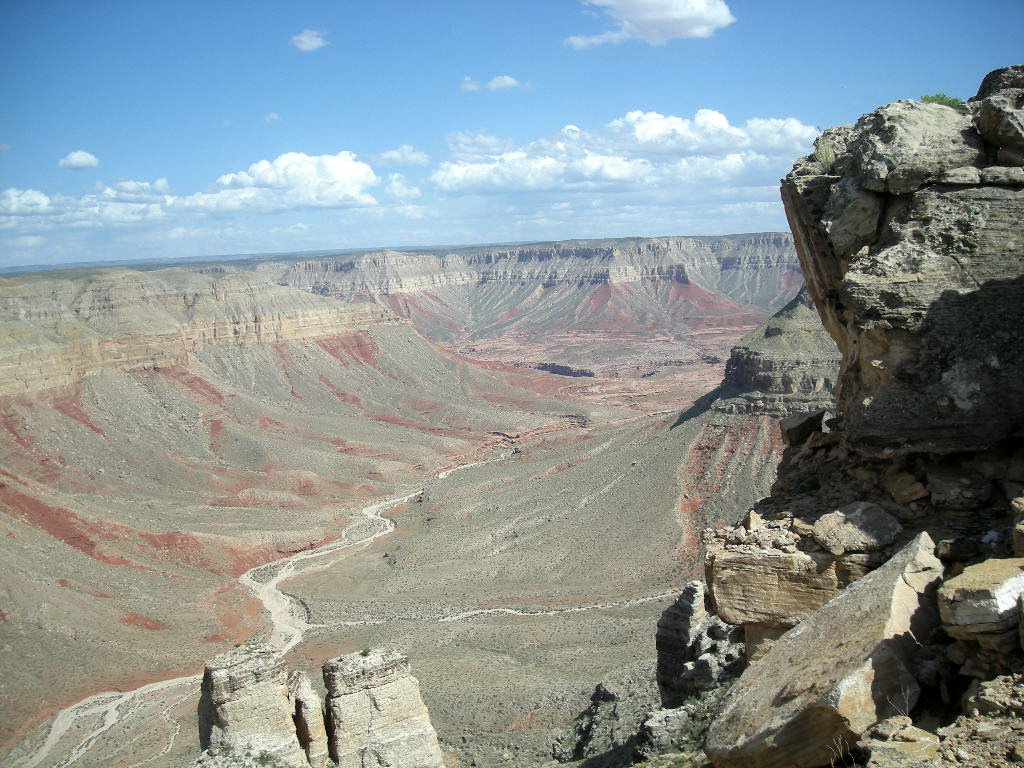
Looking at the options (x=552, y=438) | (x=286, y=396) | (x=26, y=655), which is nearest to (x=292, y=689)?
(x=26, y=655)

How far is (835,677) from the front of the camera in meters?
8.35

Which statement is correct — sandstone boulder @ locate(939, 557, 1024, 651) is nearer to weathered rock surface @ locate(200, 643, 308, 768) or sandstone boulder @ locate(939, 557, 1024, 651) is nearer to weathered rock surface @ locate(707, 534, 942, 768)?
weathered rock surface @ locate(707, 534, 942, 768)

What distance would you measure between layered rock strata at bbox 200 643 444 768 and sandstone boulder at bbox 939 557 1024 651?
10.6 m

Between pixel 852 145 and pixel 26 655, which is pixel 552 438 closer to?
pixel 26 655

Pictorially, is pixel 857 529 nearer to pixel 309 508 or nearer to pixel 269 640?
pixel 269 640

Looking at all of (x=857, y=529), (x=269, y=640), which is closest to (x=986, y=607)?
(x=857, y=529)

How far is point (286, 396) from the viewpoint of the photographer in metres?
86.8

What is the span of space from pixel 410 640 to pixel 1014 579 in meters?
27.9

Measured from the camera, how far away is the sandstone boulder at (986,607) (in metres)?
7.78

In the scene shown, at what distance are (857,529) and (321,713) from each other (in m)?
10.6

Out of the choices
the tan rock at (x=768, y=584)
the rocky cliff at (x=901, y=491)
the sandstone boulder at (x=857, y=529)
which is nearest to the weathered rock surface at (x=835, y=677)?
the rocky cliff at (x=901, y=491)

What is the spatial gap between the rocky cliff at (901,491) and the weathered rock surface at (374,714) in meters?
7.09

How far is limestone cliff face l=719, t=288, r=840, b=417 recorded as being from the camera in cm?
5497

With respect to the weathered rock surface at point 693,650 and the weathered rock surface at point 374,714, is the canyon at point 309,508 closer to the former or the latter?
the weathered rock surface at point 693,650
